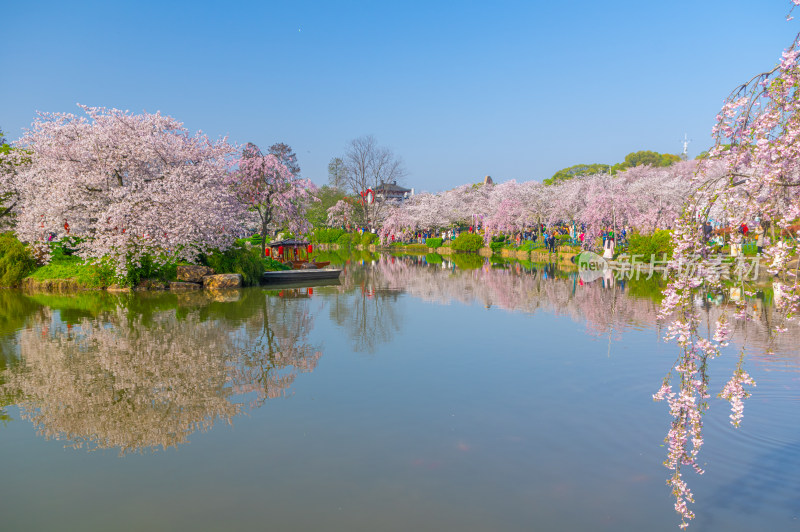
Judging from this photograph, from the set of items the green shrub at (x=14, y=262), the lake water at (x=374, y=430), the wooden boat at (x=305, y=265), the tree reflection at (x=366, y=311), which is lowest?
the lake water at (x=374, y=430)

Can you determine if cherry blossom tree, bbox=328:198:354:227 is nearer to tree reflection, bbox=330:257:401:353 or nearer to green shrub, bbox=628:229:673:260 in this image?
tree reflection, bbox=330:257:401:353

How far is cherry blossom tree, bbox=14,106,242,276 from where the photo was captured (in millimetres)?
25906

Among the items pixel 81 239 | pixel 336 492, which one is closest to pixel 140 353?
pixel 336 492

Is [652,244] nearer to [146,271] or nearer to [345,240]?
[146,271]

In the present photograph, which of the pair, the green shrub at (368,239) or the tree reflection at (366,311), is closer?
the tree reflection at (366,311)

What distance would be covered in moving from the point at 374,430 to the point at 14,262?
27.5 m

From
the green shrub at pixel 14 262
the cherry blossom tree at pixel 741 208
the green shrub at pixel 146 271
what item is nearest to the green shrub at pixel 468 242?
the green shrub at pixel 146 271

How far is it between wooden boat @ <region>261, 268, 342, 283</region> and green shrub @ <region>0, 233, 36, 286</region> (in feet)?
38.7

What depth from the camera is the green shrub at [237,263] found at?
28.7 m

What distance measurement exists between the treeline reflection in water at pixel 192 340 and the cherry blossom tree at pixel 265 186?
10.7m

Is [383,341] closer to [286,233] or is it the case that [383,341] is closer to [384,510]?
[384,510]

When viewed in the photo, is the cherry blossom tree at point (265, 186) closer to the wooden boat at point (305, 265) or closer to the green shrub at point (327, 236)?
the wooden boat at point (305, 265)

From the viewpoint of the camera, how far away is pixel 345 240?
3484 inches

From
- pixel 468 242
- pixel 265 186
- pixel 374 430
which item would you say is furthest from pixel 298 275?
pixel 468 242
